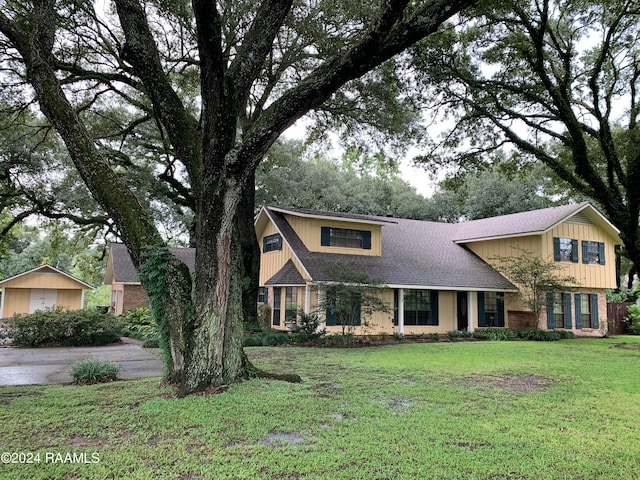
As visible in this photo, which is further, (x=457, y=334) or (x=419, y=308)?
(x=419, y=308)

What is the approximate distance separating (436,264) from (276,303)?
7.20 m

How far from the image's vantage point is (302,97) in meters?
6.40

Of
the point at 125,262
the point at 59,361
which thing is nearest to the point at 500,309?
the point at 59,361

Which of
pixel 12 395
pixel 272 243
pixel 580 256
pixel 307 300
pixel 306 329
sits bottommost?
pixel 12 395

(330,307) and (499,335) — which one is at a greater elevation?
(330,307)

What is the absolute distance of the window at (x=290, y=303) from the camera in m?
16.3

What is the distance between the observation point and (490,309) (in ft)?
62.6

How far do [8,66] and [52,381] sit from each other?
8647 millimetres

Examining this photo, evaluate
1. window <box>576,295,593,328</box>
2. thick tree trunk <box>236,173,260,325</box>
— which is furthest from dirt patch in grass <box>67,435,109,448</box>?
window <box>576,295,593,328</box>

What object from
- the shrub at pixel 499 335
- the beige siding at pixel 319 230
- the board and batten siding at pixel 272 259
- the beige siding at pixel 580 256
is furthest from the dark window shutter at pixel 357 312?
the beige siding at pixel 580 256

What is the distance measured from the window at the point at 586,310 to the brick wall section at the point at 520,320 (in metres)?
2.82

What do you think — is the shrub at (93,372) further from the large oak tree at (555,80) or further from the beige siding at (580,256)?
the beige siding at (580,256)

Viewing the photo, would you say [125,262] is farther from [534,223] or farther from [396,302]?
[534,223]

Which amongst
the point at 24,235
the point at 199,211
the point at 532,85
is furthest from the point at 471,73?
the point at 24,235
